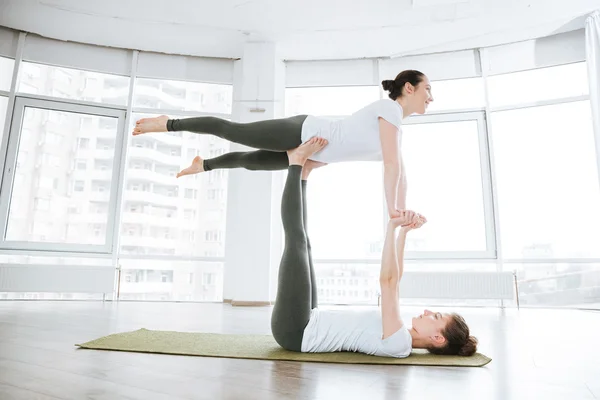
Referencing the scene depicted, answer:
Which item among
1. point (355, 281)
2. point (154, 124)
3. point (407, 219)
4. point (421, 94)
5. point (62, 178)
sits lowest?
point (355, 281)

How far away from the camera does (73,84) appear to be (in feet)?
17.6

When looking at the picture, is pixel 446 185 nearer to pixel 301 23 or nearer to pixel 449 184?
pixel 449 184

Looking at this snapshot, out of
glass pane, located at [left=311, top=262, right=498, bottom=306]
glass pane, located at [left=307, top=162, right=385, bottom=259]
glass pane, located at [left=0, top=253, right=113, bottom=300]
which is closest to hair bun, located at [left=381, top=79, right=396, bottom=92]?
glass pane, located at [left=307, top=162, right=385, bottom=259]

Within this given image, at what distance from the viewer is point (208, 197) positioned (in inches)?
210

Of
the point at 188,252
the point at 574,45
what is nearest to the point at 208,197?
the point at 188,252

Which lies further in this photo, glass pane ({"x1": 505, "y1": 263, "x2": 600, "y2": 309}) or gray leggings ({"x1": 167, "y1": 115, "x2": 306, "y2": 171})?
glass pane ({"x1": 505, "y1": 263, "x2": 600, "y2": 309})

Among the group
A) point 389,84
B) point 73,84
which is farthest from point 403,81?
point 73,84

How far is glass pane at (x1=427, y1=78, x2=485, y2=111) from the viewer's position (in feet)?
17.4

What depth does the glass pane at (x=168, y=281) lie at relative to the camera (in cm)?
513

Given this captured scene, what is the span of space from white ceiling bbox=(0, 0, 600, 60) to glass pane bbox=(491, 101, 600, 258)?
1059 millimetres

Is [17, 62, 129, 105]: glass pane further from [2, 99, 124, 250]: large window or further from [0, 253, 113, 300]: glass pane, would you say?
[0, 253, 113, 300]: glass pane

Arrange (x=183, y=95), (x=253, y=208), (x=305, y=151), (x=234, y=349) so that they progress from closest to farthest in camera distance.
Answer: (x=234, y=349), (x=305, y=151), (x=253, y=208), (x=183, y=95)

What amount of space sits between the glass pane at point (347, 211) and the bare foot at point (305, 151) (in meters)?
3.24

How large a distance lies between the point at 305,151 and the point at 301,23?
3309 millimetres
